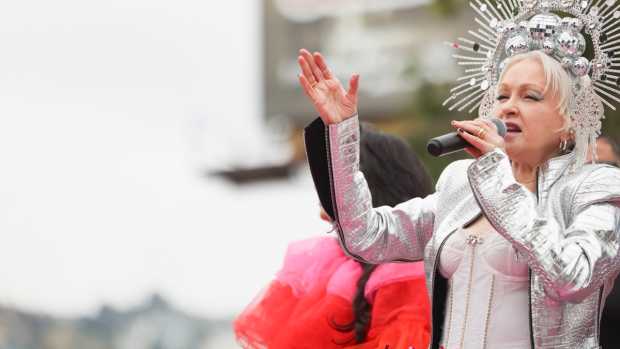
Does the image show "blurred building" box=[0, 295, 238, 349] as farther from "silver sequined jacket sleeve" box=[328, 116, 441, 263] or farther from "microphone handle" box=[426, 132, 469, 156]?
"microphone handle" box=[426, 132, 469, 156]

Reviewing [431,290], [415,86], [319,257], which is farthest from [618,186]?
[415,86]

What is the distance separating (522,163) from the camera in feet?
7.86

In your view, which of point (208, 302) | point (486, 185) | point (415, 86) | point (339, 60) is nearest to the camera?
point (486, 185)

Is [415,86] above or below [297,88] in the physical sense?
above

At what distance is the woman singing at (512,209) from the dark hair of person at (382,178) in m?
0.59

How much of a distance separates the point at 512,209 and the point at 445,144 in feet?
0.56

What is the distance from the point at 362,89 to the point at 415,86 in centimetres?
1058

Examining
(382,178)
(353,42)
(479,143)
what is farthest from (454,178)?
(353,42)

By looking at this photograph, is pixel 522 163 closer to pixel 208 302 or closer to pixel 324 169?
pixel 324 169

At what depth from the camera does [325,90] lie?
91.4 inches

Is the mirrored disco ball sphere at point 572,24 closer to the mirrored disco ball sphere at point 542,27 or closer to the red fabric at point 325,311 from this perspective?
the mirrored disco ball sphere at point 542,27

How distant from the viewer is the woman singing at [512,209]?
2137 mm

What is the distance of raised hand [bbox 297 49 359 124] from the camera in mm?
2309

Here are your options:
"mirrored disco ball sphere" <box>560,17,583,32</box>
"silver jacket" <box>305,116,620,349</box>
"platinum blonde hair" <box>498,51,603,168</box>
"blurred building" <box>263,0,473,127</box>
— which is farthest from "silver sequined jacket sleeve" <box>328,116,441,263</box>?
"blurred building" <box>263,0,473,127</box>
